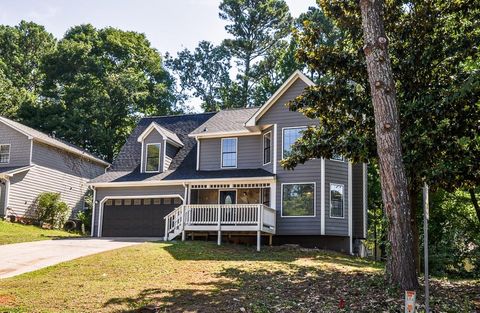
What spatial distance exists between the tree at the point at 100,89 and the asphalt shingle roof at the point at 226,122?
1675cm

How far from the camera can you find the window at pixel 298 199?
2019cm

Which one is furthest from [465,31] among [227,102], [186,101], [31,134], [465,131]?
[186,101]

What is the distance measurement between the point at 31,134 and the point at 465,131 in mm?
24045

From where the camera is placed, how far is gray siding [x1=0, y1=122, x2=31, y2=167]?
28.4 meters

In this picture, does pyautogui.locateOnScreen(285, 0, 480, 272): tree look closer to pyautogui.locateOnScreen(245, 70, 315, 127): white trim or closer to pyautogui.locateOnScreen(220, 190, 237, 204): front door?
pyautogui.locateOnScreen(245, 70, 315, 127): white trim

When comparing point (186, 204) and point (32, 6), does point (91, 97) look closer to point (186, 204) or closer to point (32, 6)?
point (186, 204)

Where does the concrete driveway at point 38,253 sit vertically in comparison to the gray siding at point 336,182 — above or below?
below

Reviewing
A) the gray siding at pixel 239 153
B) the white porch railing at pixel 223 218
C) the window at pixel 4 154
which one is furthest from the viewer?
the window at pixel 4 154

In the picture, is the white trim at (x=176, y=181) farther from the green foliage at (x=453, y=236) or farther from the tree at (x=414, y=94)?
the green foliage at (x=453, y=236)

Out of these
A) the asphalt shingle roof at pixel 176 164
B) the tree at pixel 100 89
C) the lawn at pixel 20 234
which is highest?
the tree at pixel 100 89

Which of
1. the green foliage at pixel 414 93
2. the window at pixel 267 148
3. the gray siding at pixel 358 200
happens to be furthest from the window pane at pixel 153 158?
the green foliage at pixel 414 93

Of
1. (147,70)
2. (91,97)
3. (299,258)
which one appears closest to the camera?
(299,258)

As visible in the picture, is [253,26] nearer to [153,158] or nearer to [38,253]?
[153,158]

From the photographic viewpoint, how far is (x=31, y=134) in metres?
28.2
